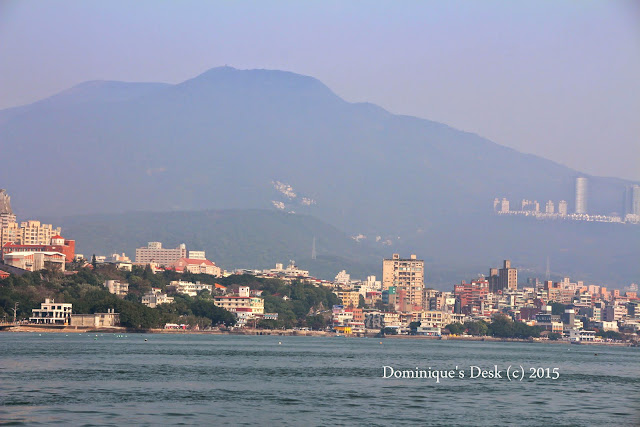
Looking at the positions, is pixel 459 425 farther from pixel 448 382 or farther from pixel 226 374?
pixel 226 374

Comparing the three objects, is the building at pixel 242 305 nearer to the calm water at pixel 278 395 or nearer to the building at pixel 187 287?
the building at pixel 187 287

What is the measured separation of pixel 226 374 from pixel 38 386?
544 inches

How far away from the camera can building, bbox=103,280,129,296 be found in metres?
171

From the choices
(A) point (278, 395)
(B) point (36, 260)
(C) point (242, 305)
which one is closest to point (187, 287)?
(C) point (242, 305)

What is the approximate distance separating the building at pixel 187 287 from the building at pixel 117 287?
13.3m

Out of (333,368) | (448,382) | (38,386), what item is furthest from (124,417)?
(333,368)

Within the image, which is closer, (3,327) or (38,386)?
(38,386)

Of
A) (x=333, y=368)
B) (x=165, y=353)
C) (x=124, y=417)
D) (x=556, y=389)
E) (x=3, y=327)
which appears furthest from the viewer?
(x=3, y=327)

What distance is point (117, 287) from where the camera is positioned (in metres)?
174

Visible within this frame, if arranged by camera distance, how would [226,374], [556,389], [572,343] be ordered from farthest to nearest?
[572,343]
[226,374]
[556,389]

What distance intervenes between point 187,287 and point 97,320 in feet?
181

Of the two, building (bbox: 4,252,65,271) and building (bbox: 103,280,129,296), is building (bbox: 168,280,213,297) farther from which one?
building (bbox: 4,252,65,271)

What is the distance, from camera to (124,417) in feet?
129

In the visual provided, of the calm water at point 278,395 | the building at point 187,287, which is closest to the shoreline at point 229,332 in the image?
the building at point 187,287
